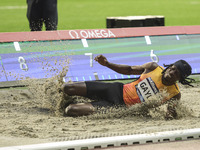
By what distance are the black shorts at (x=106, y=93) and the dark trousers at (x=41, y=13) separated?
11.6ft

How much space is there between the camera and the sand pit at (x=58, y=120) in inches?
195

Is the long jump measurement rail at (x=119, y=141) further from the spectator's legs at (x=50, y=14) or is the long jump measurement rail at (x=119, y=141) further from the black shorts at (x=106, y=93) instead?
the spectator's legs at (x=50, y=14)

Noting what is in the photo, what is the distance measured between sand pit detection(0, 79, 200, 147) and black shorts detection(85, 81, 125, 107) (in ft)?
0.55

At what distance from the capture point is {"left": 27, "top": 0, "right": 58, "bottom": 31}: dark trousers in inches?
363

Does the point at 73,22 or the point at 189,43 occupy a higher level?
the point at 189,43

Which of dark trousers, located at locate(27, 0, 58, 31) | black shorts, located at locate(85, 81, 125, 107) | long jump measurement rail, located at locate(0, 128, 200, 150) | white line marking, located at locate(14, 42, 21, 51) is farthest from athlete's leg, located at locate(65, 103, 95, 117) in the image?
dark trousers, located at locate(27, 0, 58, 31)

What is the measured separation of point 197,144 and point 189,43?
429 centimetres

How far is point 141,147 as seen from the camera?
446 centimetres

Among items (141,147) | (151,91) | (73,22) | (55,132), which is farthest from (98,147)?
(73,22)

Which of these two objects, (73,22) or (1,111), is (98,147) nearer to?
(1,111)

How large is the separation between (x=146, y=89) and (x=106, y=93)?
0.60 metres

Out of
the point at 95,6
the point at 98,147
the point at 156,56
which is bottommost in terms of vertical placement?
the point at 95,6

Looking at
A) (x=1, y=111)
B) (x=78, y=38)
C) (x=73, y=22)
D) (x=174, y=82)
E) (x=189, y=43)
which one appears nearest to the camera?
(x=174, y=82)

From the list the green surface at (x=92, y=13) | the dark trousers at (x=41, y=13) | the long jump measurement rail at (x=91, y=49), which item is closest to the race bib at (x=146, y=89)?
the long jump measurement rail at (x=91, y=49)
